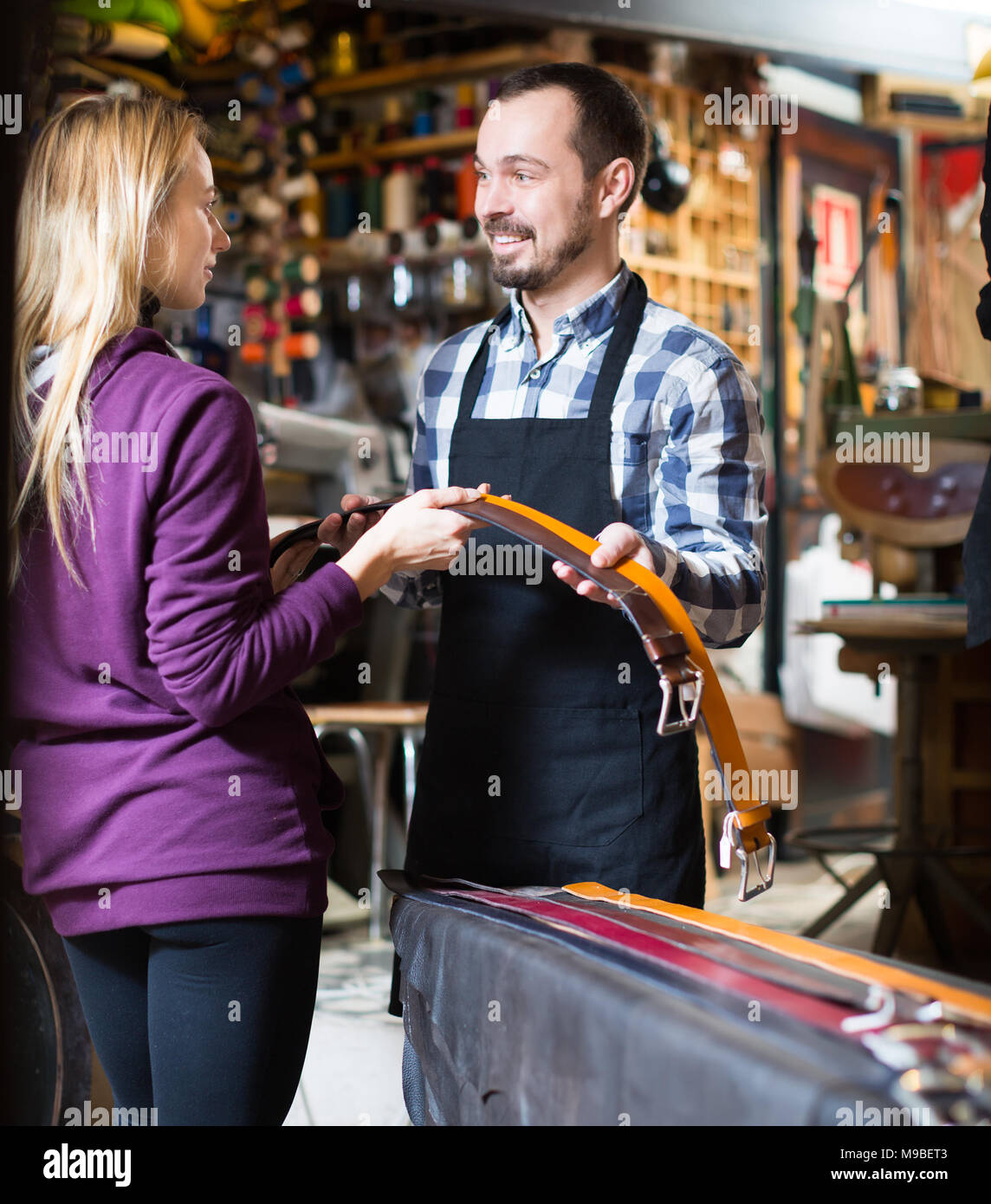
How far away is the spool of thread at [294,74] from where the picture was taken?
538cm

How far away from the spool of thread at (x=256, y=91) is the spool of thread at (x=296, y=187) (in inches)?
12.2

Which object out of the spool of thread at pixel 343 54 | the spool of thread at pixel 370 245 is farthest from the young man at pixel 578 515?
the spool of thread at pixel 343 54

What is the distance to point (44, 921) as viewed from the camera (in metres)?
1.87

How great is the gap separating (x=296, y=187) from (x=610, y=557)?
4498 millimetres

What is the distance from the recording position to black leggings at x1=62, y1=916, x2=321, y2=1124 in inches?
49.9

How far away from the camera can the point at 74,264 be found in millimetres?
1277

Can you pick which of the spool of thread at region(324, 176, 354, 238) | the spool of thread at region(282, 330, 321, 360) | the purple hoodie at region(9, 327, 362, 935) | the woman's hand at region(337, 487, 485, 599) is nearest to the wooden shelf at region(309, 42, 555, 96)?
the spool of thread at region(324, 176, 354, 238)

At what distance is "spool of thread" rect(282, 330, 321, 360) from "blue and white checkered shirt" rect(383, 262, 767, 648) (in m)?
3.76

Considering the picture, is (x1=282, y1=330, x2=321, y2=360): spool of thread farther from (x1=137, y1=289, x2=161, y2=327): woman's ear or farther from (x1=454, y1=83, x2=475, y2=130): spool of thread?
(x1=137, y1=289, x2=161, y2=327): woman's ear

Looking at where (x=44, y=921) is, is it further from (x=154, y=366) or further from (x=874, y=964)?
(x=874, y=964)

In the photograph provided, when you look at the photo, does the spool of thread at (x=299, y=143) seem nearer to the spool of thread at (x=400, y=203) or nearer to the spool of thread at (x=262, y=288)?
the spool of thread at (x=400, y=203)

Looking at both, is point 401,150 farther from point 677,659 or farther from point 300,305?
point 677,659
